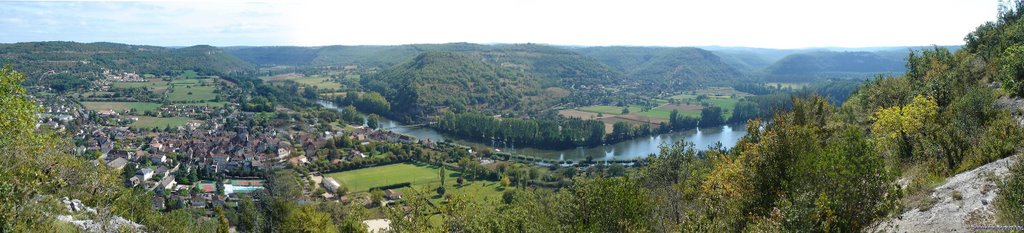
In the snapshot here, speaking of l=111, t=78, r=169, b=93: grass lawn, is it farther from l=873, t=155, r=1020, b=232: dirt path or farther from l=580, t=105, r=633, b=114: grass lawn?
Answer: l=873, t=155, r=1020, b=232: dirt path

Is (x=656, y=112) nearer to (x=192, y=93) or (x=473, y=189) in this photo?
(x=473, y=189)

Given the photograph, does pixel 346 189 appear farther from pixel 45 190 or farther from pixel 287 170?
pixel 45 190

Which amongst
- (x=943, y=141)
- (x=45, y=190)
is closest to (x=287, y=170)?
(x=45, y=190)

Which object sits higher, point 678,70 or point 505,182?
point 678,70

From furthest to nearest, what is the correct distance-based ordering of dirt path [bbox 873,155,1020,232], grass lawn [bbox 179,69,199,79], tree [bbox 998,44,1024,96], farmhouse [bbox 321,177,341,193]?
grass lawn [bbox 179,69,199,79] → farmhouse [bbox 321,177,341,193] → tree [bbox 998,44,1024,96] → dirt path [bbox 873,155,1020,232]

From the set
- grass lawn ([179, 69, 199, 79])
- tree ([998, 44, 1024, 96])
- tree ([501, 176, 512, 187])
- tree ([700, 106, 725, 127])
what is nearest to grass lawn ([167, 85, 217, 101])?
grass lawn ([179, 69, 199, 79])

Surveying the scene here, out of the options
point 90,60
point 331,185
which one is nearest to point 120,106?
point 90,60

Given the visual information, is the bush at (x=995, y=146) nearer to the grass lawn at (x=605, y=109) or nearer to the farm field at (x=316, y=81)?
the grass lawn at (x=605, y=109)
